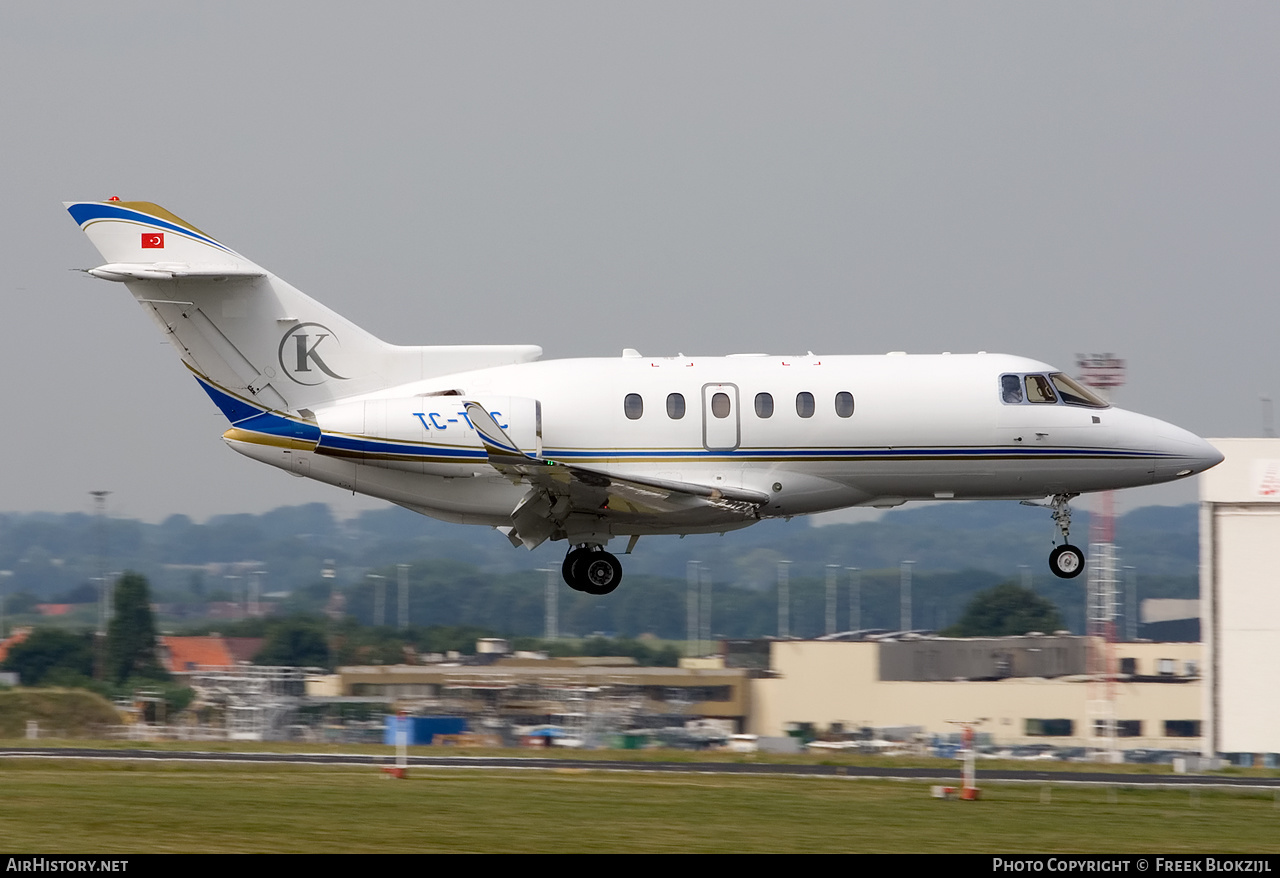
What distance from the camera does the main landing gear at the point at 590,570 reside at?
A: 92.9 ft

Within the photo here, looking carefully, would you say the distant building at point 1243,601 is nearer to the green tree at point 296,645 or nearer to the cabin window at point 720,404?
the cabin window at point 720,404

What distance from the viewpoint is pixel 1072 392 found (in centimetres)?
2788

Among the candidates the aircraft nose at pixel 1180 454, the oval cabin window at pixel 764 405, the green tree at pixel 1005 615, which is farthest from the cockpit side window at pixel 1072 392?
the green tree at pixel 1005 615

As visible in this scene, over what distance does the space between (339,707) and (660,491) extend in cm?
3396

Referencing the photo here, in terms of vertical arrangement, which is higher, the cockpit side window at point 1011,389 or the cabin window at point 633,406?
the cockpit side window at point 1011,389

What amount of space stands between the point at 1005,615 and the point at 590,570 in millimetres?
68450

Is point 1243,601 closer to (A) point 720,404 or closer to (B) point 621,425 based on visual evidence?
(A) point 720,404

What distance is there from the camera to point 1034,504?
94.1 feet

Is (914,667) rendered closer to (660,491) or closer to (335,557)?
(660,491)

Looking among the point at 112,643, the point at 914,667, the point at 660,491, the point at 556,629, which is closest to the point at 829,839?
the point at 660,491

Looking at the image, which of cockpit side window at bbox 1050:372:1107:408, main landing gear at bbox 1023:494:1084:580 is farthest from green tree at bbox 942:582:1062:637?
cockpit side window at bbox 1050:372:1107:408

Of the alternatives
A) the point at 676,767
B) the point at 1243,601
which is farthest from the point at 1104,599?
the point at 676,767

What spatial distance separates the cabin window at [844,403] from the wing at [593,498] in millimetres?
1968

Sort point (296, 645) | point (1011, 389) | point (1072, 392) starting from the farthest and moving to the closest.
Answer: point (296, 645), point (1072, 392), point (1011, 389)
